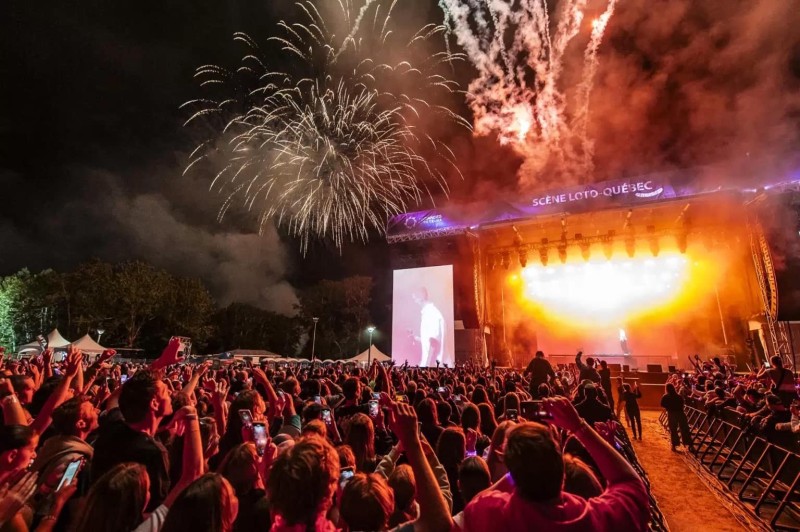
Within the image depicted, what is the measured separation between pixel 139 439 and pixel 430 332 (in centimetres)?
2285

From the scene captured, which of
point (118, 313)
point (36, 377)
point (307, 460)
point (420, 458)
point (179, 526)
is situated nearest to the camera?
point (179, 526)

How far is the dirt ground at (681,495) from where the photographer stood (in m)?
5.84

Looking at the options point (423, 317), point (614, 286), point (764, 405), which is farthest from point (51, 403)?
point (614, 286)

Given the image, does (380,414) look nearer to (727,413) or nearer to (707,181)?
(727,413)

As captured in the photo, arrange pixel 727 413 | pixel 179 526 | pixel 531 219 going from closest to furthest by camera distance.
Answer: pixel 179 526 → pixel 727 413 → pixel 531 219

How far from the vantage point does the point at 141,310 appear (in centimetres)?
4144

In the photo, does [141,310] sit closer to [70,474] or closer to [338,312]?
[338,312]

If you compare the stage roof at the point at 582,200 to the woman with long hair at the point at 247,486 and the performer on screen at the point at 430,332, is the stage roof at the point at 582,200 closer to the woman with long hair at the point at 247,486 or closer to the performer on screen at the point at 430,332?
the performer on screen at the point at 430,332

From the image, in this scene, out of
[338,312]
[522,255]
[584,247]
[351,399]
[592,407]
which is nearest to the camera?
[351,399]

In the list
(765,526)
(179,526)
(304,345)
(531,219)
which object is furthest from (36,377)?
(304,345)

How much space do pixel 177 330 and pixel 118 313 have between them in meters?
5.72

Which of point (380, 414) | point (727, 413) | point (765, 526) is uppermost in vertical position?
point (380, 414)

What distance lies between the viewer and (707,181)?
19.2m

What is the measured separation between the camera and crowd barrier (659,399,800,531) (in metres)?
5.64
